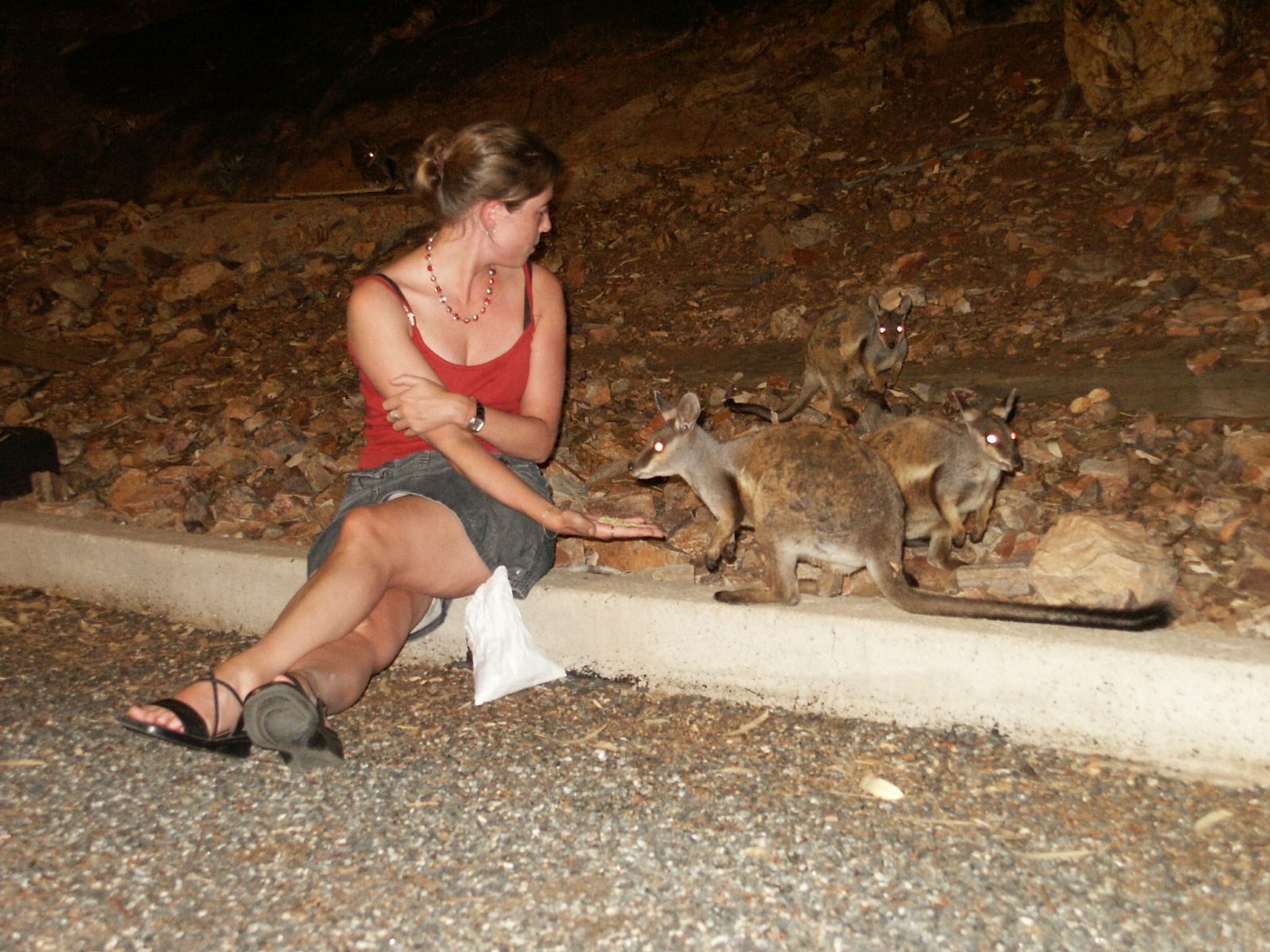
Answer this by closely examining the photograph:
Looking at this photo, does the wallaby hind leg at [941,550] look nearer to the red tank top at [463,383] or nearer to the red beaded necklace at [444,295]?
the red tank top at [463,383]

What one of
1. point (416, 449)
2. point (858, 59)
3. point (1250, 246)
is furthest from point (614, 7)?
point (416, 449)

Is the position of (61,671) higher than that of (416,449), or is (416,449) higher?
(416,449)

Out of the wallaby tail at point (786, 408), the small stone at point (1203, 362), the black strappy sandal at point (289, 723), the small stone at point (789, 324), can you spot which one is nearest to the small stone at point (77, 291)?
the small stone at point (789, 324)

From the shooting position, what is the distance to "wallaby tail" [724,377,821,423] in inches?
230

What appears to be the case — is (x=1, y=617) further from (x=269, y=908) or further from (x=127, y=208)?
(x=127, y=208)

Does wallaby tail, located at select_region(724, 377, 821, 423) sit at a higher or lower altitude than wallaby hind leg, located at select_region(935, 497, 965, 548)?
higher

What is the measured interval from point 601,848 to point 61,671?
2.79 meters

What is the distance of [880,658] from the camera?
3.40m

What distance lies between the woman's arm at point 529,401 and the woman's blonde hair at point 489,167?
596 millimetres

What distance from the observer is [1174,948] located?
2287 mm

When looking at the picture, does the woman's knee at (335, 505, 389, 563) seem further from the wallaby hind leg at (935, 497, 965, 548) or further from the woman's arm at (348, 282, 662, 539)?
the wallaby hind leg at (935, 497, 965, 548)

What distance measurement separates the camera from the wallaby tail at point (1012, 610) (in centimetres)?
308

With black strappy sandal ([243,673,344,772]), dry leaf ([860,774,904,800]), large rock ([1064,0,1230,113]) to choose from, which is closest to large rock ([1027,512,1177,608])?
dry leaf ([860,774,904,800])

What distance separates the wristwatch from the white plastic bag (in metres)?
0.55
